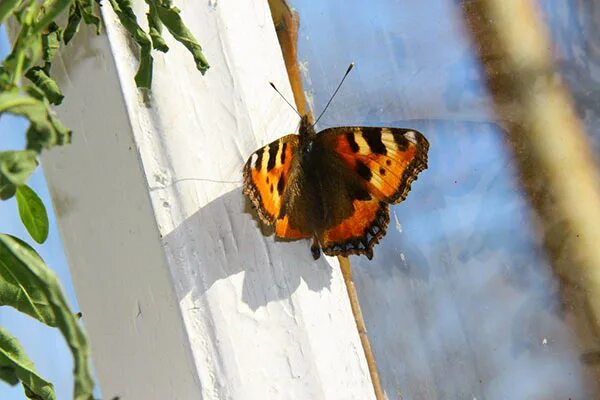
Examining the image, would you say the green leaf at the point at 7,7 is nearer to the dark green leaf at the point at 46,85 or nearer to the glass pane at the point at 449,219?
the dark green leaf at the point at 46,85

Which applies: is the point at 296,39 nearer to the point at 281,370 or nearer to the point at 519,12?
the point at 519,12

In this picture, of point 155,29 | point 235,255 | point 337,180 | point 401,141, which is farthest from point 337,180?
point 155,29

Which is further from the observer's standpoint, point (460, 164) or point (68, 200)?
point (460, 164)

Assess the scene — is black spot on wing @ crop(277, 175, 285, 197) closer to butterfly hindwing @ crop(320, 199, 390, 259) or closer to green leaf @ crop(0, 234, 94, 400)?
butterfly hindwing @ crop(320, 199, 390, 259)

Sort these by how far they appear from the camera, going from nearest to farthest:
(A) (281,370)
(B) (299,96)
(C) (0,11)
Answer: (C) (0,11)
(A) (281,370)
(B) (299,96)

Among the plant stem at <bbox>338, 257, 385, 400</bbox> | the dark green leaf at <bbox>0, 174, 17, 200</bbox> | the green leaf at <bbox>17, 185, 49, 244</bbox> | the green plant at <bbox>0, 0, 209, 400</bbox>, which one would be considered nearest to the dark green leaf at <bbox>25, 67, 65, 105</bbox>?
the green plant at <bbox>0, 0, 209, 400</bbox>

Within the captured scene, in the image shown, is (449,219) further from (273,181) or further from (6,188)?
(6,188)

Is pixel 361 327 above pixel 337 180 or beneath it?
beneath

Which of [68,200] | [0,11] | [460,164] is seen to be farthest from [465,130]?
[0,11]

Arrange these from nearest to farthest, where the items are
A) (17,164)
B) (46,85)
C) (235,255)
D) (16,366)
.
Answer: (17,164)
(16,366)
(46,85)
(235,255)
